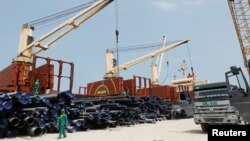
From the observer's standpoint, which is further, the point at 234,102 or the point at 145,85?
the point at 145,85

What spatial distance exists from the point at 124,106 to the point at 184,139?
34.1ft

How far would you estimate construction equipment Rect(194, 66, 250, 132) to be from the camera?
968cm

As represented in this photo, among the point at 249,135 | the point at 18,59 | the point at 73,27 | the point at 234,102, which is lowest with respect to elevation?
the point at 249,135

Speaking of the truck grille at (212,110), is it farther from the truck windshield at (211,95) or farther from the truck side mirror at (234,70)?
the truck side mirror at (234,70)

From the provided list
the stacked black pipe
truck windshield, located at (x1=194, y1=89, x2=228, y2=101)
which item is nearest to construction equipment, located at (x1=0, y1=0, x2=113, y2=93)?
the stacked black pipe

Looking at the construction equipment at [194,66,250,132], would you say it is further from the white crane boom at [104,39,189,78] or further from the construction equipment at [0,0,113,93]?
the white crane boom at [104,39,189,78]

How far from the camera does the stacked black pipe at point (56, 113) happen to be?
13008 millimetres

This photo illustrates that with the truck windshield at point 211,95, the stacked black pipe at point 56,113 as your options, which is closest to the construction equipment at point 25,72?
the stacked black pipe at point 56,113

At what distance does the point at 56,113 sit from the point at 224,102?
938cm

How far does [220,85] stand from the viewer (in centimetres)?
1209

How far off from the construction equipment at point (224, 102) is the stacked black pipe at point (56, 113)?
7542 millimetres

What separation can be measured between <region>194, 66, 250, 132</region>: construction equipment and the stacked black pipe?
7.54m

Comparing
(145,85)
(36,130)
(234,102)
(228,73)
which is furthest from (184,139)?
(145,85)

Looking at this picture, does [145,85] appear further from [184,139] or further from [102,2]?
[184,139]
